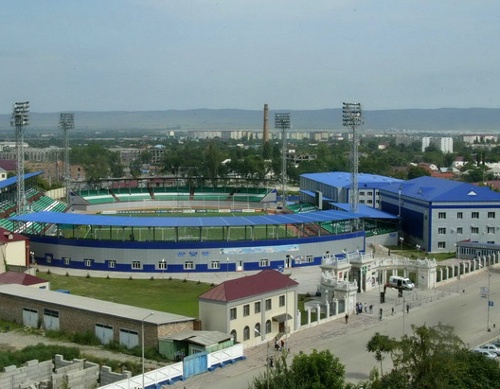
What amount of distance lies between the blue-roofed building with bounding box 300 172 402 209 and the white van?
73.4 feet

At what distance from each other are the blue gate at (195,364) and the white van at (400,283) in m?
15.2

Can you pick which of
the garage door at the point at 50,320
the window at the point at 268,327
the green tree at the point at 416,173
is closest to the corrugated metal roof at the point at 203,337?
the window at the point at 268,327

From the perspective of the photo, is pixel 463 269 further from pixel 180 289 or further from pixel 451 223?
pixel 180 289

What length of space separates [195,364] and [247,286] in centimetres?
426

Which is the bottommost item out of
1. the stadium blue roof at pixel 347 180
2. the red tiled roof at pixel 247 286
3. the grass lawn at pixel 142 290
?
the grass lawn at pixel 142 290

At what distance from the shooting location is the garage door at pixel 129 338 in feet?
74.5

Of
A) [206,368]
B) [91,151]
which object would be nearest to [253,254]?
[206,368]

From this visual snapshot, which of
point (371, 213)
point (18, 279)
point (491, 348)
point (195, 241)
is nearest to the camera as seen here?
point (491, 348)

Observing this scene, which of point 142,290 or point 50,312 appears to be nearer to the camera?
point 50,312

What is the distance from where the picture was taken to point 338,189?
196ft

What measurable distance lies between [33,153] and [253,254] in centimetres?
12264

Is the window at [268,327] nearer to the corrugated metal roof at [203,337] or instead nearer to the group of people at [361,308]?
the corrugated metal roof at [203,337]

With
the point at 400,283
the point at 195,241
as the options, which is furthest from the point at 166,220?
the point at 400,283

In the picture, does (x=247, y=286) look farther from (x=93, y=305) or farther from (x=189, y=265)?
(x=189, y=265)
